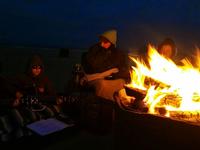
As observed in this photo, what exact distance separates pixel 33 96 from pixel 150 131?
2.31 metres

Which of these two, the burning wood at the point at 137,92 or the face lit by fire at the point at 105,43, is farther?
the face lit by fire at the point at 105,43

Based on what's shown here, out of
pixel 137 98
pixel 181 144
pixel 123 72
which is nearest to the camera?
pixel 181 144

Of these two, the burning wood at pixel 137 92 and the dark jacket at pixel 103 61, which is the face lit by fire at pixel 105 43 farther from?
the burning wood at pixel 137 92

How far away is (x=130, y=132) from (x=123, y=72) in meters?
2.53

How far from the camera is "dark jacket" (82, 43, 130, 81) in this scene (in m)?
5.59

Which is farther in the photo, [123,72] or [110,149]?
[123,72]

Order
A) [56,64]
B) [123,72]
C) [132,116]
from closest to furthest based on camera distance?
[132,116] → [123,72] → [56,64]

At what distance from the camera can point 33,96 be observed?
473 cm

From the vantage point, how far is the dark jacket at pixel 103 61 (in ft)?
18.4

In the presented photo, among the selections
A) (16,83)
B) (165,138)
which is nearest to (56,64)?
(16,83)

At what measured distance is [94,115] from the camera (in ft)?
15.1

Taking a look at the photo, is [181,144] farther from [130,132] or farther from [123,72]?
[123,72]

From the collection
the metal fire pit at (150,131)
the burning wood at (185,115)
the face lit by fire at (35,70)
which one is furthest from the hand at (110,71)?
the burning wood at (185,115)

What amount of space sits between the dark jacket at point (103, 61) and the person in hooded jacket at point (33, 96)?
0.84 meters
